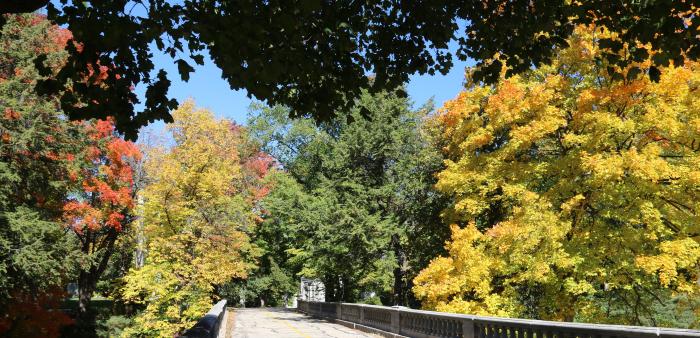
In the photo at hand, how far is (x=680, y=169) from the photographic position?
47.5 ft

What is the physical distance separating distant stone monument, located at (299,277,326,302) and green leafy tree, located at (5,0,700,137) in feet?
125

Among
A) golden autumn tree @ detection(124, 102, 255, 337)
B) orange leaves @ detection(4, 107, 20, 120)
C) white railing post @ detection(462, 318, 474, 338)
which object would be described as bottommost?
white railing post @ detection(462, 318, 474, 338)

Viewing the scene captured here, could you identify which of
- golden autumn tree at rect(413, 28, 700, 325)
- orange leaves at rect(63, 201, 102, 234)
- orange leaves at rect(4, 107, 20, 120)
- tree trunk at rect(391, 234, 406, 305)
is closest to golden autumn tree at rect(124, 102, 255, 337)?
orange leaves at rect(63, 201, 102, 234)

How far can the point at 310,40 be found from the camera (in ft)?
20.9

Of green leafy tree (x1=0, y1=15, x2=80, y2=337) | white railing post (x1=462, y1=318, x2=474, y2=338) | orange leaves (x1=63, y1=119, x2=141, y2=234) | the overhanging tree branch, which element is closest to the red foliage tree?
orange leaves (x1=63, y1=119, x2=141, y2=234)

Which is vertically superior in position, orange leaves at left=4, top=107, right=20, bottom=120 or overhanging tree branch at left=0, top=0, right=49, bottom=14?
orange leaves at left=4, top=107, right=20, bottom=120

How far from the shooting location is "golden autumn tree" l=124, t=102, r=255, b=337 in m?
21.6

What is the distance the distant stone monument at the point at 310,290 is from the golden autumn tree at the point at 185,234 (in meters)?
18.8

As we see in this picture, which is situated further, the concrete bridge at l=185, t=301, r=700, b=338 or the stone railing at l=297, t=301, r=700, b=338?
the concrete bridge at l=185, t=301, r=700, b=338

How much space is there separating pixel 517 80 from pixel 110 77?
1632cm

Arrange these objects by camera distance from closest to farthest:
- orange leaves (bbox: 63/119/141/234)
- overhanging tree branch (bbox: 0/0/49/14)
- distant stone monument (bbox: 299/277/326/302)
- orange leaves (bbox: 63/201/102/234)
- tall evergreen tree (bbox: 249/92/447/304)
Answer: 1. overhanging tree branch (bbox: 0/0/49/14)
2. orange leaves (bbox: 63/119/141/234)
3. orange leaves (bbox: 63/201/102/234)
4. tall evergreen tree (bbox: 249/92/447/304)
5. distant stone monument (bbox: 299/277/326/302)

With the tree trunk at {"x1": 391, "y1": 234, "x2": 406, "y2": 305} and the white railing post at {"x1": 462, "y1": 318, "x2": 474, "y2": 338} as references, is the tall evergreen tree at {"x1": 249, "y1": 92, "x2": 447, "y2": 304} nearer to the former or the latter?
the tree trunk at {"x1": 391, "y1": 234, "x2": 406, "y2": 305}

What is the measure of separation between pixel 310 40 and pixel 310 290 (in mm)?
41892

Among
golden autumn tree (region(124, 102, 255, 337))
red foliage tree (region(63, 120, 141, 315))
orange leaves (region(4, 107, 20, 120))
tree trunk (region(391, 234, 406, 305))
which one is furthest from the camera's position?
tree trunk (region(391, 234, 406, 305))
